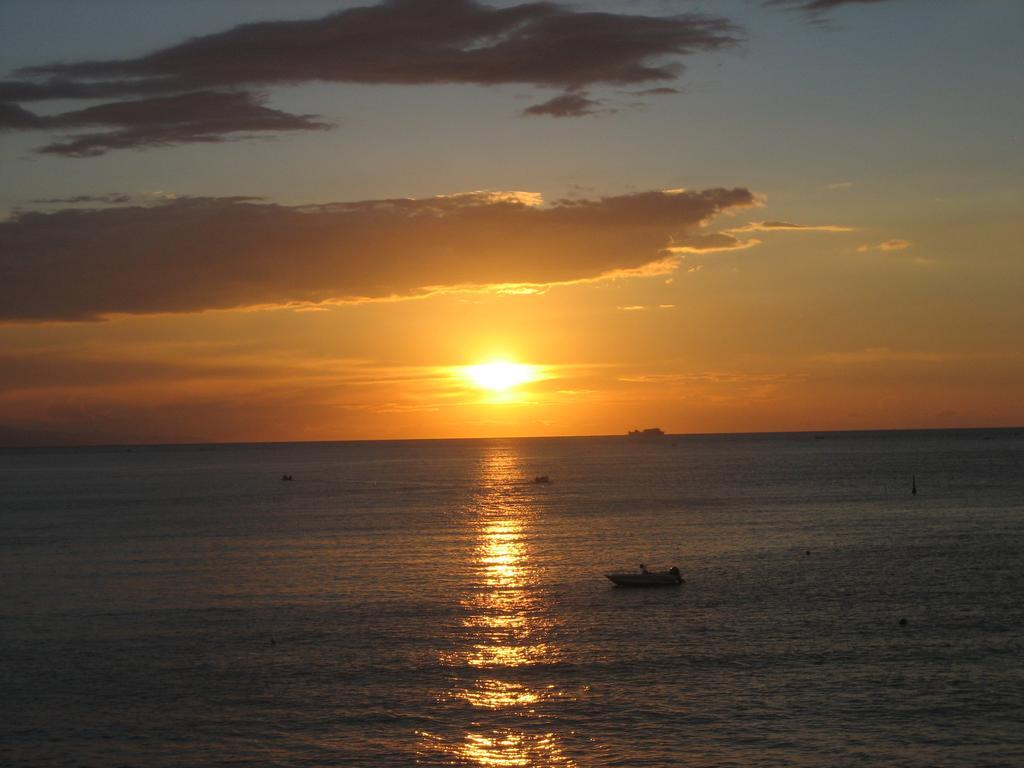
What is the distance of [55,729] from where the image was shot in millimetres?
46812

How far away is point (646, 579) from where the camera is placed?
8175cm

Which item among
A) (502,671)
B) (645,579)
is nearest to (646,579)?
(645,579)

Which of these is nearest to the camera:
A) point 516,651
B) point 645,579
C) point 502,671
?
point 502,671

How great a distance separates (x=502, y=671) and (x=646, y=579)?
28.6 metres

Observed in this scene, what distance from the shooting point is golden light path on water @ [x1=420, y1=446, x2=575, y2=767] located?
4338cm

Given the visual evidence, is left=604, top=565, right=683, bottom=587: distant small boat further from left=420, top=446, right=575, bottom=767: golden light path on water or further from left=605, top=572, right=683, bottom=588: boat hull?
left=420, top=446, right=575, bottom=767: golden light path on water

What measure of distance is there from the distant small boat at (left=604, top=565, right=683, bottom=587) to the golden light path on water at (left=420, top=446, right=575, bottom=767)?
22.2ft

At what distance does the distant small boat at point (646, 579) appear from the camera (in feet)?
268

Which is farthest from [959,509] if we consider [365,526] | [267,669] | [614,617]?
[267,669]

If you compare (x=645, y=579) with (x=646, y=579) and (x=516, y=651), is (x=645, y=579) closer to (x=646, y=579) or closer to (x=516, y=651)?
(x=646, y=579)

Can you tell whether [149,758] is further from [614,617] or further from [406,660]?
[614,617]

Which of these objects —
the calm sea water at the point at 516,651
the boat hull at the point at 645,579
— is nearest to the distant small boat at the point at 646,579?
the boat hull at the point at 645,579

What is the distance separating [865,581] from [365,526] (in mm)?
70454

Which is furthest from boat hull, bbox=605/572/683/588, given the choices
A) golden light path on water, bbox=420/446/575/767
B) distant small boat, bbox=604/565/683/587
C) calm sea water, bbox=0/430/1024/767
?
golden light path on water, bbox=420/446/575/767
